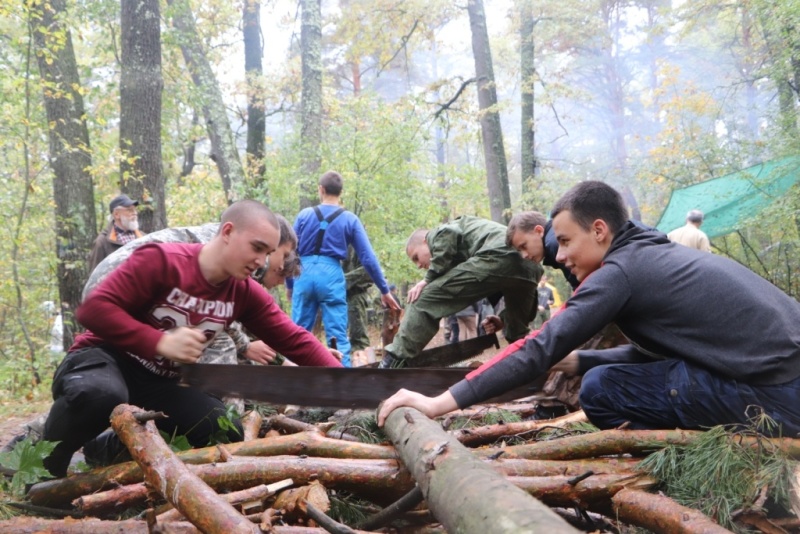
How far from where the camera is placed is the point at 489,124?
47.2 feet

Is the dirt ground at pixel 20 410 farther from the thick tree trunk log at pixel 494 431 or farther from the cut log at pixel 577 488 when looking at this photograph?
the cut log at pixel 577 488

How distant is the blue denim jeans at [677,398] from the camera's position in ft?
8.75

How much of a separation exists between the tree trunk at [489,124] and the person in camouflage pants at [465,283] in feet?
25.3

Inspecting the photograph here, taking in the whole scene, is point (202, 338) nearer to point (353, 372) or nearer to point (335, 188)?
point (353, 372)

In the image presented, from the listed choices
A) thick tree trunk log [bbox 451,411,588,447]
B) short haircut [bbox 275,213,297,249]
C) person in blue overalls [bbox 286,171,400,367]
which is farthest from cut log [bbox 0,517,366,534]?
person in blue overalls [bbox 286,171,400,367]

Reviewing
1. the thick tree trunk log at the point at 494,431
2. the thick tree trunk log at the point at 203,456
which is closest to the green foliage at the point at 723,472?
the thick tree trunk log at the point at 494,431

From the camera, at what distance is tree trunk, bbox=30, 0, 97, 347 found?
8.63 meters

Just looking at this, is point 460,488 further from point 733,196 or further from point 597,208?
point 733,196

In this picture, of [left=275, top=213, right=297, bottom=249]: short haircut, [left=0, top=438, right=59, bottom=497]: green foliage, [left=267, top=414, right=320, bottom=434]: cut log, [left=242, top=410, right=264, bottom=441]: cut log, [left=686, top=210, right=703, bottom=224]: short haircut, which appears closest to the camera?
[left=0, top=438, right=59, bottom=497]: green foliage

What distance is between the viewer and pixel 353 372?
366 centimetres

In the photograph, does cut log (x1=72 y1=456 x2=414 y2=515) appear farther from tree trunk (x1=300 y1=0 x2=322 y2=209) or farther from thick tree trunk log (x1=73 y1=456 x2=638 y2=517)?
tree trunk (x1=300 y1=0 x2=322 y2=209)

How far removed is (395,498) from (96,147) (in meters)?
8.65

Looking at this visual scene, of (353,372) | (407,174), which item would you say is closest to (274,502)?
(353,372)

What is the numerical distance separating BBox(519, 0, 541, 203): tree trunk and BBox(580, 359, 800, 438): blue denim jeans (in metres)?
14.1
